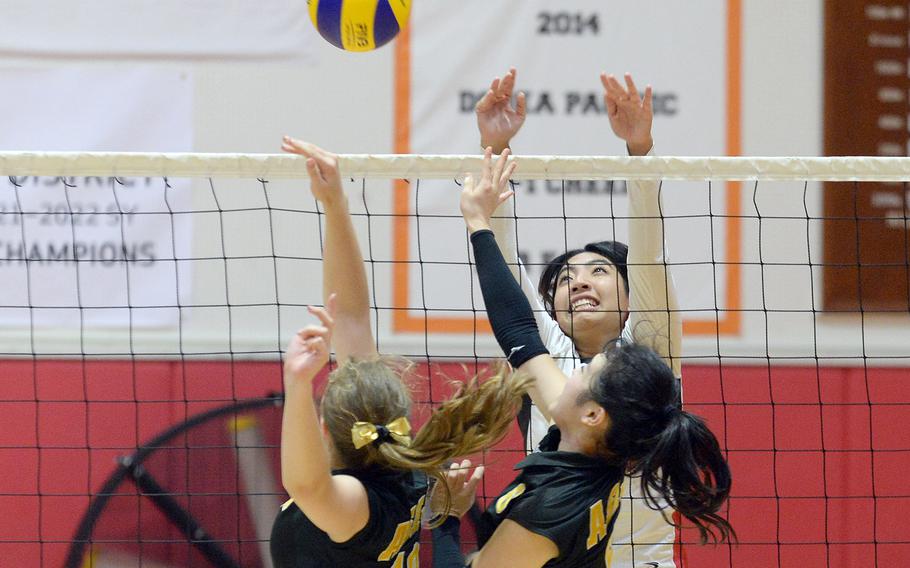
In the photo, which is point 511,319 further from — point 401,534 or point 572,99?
point 572,99

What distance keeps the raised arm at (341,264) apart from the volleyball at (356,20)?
0.74 meters

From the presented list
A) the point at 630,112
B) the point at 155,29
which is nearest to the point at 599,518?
the point at 630,112

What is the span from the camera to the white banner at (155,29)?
14.6ft

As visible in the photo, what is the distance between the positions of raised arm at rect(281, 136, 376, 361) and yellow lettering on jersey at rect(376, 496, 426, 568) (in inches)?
16.4

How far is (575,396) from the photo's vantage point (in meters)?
2.09

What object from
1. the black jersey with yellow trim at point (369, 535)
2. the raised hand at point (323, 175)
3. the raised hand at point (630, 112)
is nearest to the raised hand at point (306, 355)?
the black jersey with yellow trim at point (369, 535)

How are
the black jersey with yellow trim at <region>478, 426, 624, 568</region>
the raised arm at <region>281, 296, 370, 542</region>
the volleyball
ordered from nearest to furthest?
the raised arm at <region>281, 296, 370, 542</region> < the black jersey with yellow trim at <region>478, 426, 624, 568</region> < the volleyball

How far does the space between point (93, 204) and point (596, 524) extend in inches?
120

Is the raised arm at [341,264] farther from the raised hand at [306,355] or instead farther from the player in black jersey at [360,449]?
the raised hand at [306,355]

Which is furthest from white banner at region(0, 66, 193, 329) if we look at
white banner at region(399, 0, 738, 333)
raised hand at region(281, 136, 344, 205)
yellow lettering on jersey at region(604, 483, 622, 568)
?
yellow lettering on jersey at region(604, 483, 622, 568)

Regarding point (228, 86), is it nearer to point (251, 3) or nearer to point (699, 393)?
point (251, 3)

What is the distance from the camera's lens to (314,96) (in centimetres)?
450

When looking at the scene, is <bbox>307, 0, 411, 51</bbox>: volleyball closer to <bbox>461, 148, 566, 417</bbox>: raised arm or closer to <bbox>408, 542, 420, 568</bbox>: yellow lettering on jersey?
<bbox>461, 148, 566, 417</bbox>: raised arm

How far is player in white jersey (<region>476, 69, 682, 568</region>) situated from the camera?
8.28 feet
